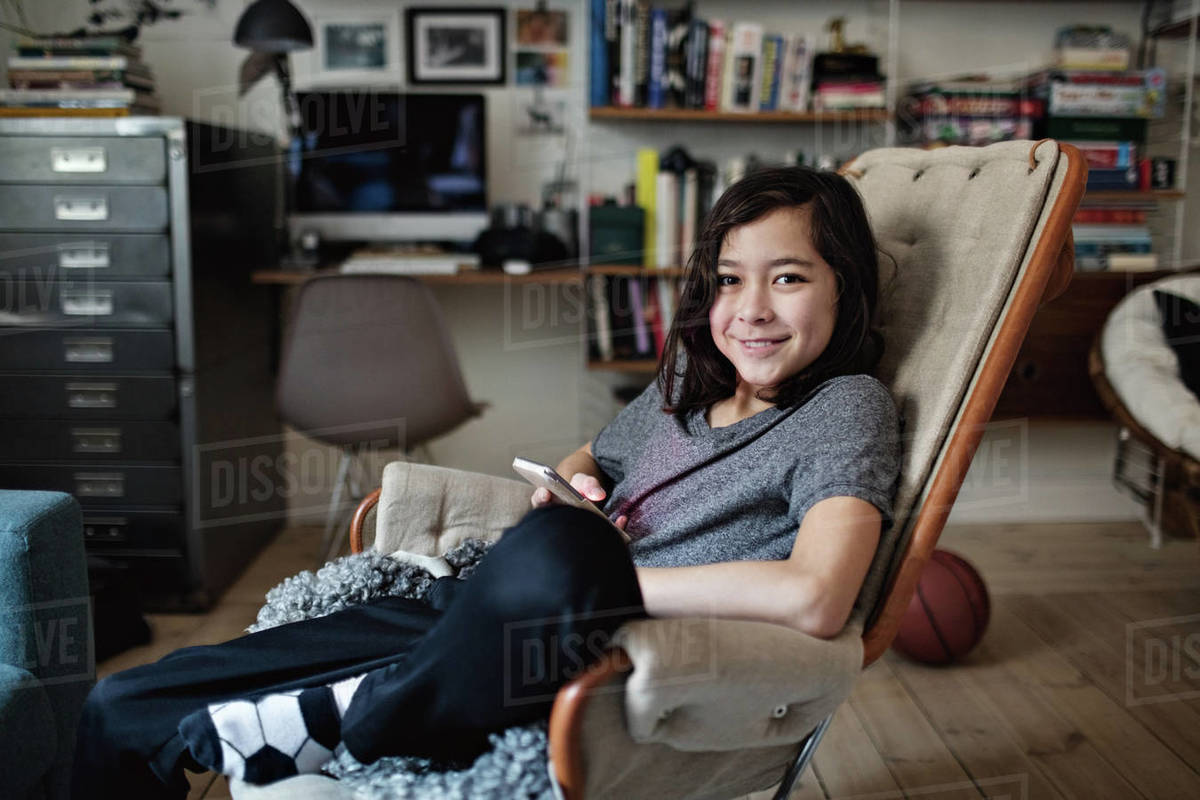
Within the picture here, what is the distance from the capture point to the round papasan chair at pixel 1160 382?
2.29m

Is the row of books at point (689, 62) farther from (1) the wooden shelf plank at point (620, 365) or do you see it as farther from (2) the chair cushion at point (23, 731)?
(2) the chair cushion at point (23, 731)

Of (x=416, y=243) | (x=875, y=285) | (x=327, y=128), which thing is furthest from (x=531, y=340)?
Result: (x=875, y=285)

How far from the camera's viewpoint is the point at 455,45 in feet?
9.64

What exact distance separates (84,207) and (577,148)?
4.38 feet

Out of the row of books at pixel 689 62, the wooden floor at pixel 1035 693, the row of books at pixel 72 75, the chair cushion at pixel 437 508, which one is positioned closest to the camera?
A: the chair cushion at pixel 437 508

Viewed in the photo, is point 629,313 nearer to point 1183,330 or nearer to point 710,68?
point 710,68

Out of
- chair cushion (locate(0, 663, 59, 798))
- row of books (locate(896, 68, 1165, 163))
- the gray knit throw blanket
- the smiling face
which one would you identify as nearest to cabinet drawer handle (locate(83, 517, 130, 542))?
chair cushion (locate(0, 663, 59, 798))

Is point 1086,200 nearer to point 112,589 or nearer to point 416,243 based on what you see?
point 416,243

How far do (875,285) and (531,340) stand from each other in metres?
1.90

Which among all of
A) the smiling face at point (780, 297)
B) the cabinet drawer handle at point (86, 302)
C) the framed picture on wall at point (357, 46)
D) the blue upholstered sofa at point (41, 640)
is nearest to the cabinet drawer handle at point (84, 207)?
the cabinet drawer handle at point (86, 302)

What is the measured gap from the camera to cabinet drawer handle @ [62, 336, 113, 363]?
7.73ft

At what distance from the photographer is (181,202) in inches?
90.7

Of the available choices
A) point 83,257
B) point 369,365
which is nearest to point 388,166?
point 369,365

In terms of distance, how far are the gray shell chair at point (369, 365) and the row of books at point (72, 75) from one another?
26.0 inches
